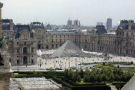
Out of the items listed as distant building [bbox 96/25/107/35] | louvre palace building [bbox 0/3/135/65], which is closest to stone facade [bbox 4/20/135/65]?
louvre palace building [bbox 0/3/135/65]

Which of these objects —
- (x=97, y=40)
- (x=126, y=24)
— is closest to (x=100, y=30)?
(x=97, y=40)

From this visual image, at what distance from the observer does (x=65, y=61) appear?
235 ft

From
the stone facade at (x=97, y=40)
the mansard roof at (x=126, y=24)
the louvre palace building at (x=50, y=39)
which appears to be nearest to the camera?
the louvre palace building at (x=50, y=39)

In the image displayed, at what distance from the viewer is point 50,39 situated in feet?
339

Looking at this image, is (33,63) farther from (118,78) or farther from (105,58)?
(118,78)

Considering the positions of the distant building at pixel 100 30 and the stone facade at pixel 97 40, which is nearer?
the stone facade at pixel 97 40

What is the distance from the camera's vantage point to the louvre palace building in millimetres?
65750

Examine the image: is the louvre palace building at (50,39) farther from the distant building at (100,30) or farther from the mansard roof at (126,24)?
the distant building at (100,30)

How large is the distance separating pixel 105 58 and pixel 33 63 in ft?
60.2

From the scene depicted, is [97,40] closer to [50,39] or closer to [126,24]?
[126,24]

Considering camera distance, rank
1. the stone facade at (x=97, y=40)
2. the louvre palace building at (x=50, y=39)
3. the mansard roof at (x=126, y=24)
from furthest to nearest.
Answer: the mansard roof at (x=126, y=24)
the stone facade at (x=97, y=40)
the louvre palace building at (x=50, y=39)

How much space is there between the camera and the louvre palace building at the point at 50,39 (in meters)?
65.8

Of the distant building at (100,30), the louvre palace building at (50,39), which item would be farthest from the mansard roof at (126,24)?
the distant building at (100,30)

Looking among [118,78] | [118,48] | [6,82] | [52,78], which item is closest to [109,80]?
[118,78]
